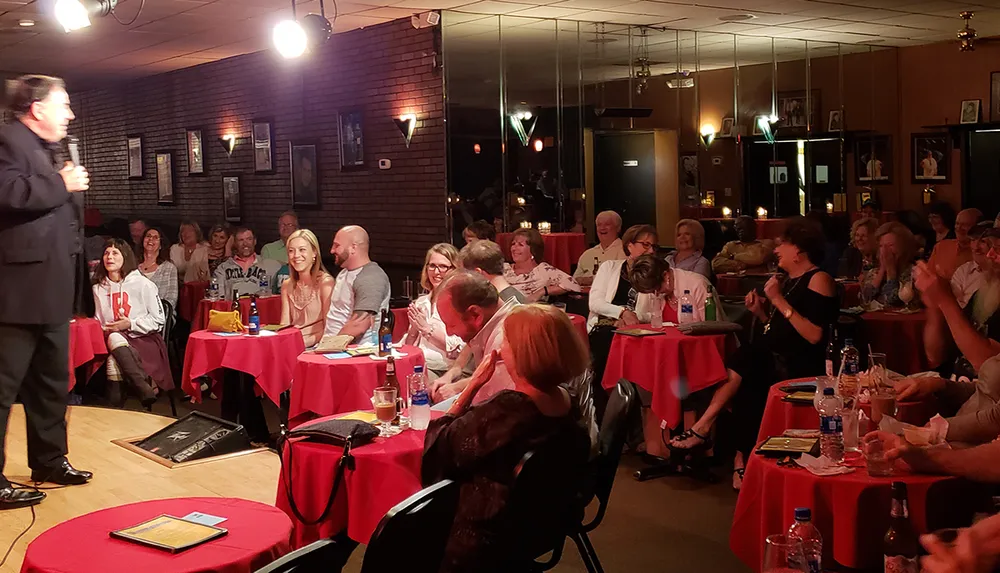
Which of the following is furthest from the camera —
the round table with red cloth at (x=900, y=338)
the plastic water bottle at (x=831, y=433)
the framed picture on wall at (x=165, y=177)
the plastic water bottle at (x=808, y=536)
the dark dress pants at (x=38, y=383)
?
the framed picture on wall at (x=165, y=177)

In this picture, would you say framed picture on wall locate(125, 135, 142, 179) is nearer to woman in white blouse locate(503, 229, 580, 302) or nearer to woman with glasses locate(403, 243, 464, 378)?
woman in white blouse locate(503, 229, 580, 302)

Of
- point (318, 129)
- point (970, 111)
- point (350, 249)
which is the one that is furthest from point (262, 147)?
point (970, 111)

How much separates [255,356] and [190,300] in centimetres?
375

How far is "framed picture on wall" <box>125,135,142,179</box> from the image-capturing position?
586 inches

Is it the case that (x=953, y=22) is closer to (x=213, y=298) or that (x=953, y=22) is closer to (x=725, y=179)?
(x=725, y=179)

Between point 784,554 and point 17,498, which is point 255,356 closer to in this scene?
point 17,498

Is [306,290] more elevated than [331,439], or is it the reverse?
[306,290]

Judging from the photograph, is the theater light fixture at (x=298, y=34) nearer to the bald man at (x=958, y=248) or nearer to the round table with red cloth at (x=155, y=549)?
the bald man at (x=958, y=248)

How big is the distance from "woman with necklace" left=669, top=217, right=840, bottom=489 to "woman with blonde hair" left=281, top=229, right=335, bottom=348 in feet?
8.15

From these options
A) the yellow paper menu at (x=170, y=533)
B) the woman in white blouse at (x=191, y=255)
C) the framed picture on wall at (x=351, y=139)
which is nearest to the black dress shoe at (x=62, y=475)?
the yellow paper menu at (x=170, y=533)

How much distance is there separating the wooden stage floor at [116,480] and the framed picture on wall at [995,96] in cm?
1093

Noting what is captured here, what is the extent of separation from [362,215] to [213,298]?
2.16 meters

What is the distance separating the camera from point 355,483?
3.48 m

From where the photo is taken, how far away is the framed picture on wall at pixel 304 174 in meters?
11.4
